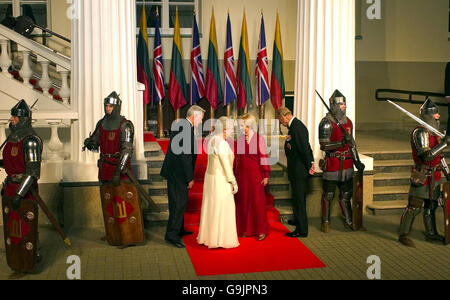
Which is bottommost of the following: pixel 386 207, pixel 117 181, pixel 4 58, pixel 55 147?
pixel 386 207

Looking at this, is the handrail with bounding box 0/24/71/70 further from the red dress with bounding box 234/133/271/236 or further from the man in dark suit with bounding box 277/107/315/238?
the man in dark suit with bounding box 277/107/315/238

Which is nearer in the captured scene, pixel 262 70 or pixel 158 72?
pixel 158 72

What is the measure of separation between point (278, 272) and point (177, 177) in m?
1.98

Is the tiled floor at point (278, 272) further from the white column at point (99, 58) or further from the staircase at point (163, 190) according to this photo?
the white column at point (99, 58)

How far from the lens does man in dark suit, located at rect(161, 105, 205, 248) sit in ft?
28.8

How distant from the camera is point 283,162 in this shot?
11211 mm

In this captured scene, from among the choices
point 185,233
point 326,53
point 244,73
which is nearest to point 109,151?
point 185,233

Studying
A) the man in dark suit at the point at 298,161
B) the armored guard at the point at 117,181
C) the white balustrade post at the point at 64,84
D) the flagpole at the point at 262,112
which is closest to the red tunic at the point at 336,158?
the man in dark suit at the point at 298,161

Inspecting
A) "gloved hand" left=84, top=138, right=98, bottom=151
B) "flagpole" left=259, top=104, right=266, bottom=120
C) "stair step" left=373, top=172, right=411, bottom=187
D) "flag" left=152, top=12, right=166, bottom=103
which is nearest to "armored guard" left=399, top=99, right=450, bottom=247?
"stair step" left=373, top=172, right=411, bottom=187

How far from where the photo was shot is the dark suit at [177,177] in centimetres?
881

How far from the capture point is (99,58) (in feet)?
31.6

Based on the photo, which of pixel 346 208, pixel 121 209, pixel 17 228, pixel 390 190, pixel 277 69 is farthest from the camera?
pixel 277 69

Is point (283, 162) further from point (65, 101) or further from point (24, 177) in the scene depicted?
point (24, 177)

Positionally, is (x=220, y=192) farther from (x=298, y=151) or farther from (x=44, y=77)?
(x=44, y=77)
